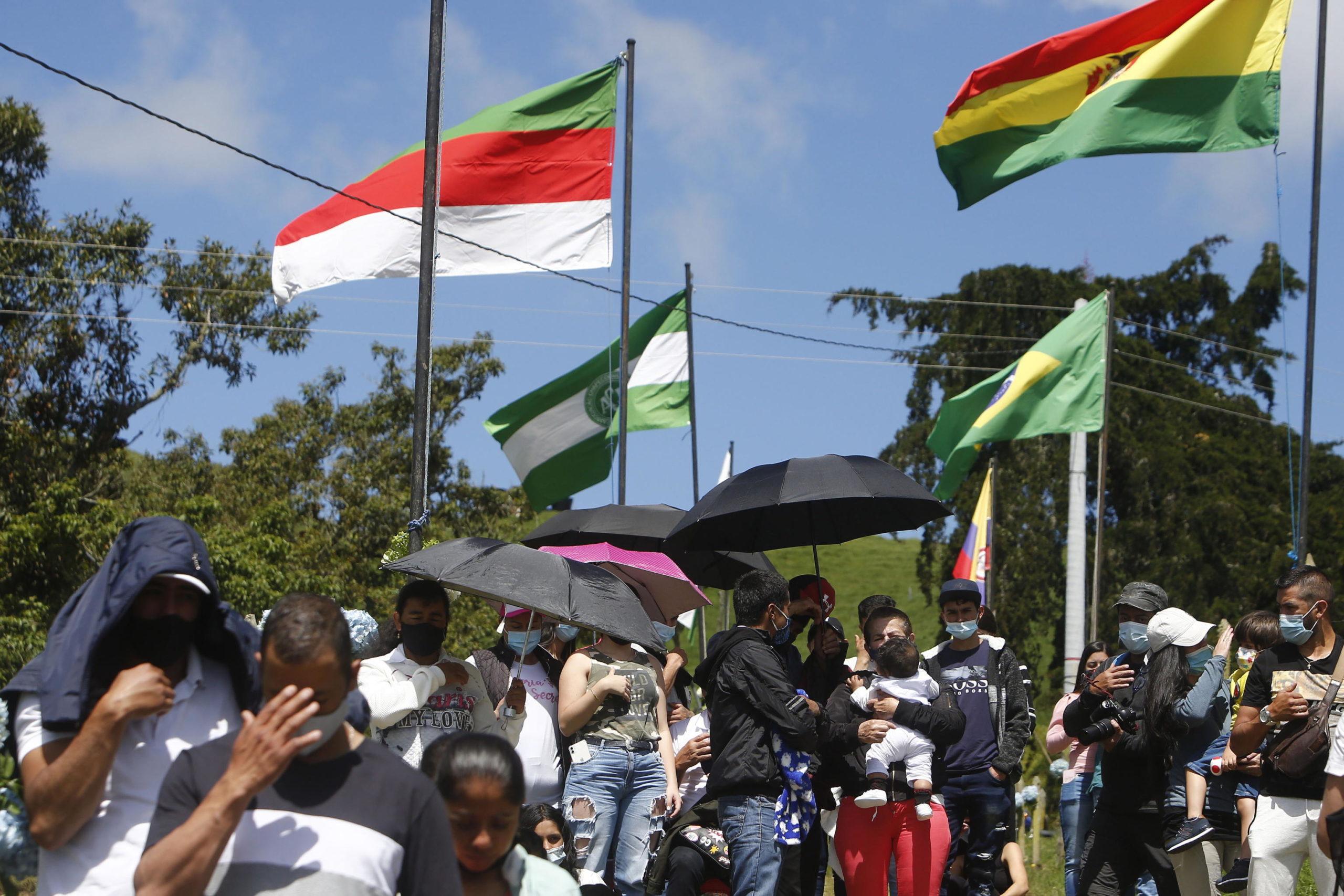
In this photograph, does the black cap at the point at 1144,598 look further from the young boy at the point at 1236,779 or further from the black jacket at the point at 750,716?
the black jacket at the point at 750,716

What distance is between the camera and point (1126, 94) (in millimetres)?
9391

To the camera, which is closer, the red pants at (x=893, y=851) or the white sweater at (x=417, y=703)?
the white sweater at (x=417, y=703)

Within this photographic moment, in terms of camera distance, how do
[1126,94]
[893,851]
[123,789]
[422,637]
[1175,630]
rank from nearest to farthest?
[123,789]
[422,637]
[893,851]
[1175,630]
[1126,94]

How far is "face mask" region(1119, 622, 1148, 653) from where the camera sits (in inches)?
270

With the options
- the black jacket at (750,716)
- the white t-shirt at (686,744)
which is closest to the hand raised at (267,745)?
the black jacket at (750,716)

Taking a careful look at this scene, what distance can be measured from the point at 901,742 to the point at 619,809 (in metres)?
1.38

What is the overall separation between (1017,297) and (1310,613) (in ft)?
94.2

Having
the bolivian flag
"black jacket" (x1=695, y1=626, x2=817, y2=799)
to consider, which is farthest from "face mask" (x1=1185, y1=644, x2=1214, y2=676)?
the bolivian flag

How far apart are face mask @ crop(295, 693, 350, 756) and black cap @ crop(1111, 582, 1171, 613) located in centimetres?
507

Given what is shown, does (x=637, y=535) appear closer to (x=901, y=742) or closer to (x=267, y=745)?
(x=901, y=742)

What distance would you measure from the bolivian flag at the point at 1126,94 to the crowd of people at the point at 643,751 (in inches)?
142

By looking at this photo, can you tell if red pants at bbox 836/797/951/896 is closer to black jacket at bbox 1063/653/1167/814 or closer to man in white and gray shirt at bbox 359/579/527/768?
black jacket at bbox 1063/653/1167/814

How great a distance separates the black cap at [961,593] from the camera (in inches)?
287

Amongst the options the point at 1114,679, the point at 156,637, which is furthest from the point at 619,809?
the point at 156,637
